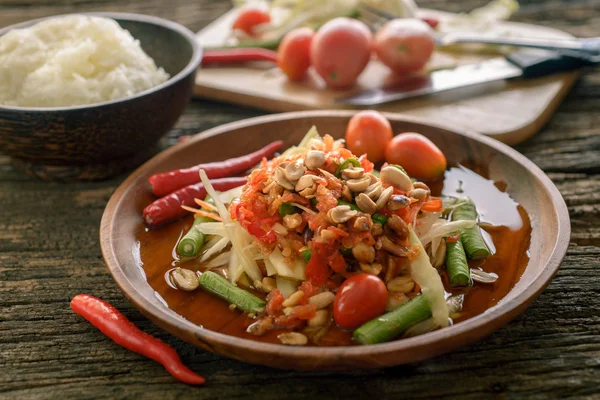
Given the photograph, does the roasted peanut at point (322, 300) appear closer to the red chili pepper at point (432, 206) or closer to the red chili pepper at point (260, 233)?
the red chili pepper at point (260, 233)

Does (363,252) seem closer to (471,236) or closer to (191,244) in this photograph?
(471,236)

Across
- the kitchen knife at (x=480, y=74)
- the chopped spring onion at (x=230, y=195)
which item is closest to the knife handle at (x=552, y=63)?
the kitchen knife at (x=480, y=74)

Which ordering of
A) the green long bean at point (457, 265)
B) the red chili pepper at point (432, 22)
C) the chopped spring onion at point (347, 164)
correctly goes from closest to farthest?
the green long bean at point (457, 265), the chopped spring onion at point (347, 164), the red chili pepper at point (432, 22)

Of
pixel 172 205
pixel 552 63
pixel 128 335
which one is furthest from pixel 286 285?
pixel 552 63

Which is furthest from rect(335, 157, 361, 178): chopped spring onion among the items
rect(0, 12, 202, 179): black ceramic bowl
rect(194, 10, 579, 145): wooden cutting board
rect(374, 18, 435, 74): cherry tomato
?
rect(374, 18, 435, 74): cherry tomato

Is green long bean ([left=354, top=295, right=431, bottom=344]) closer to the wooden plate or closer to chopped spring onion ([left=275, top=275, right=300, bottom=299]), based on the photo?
the wooden plate

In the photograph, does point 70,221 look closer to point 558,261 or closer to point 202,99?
point 202,99

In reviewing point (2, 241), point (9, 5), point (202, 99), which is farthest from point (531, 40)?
point (9, 5)
